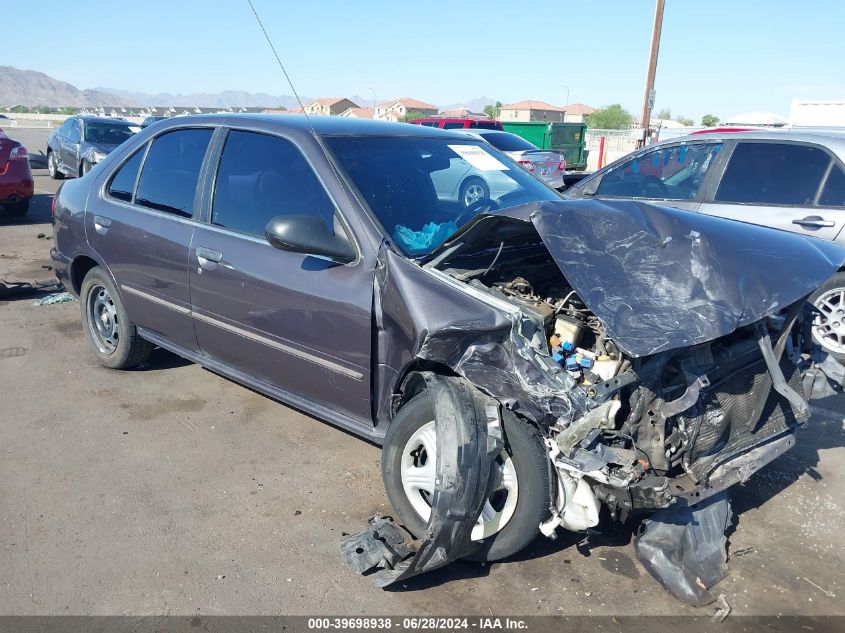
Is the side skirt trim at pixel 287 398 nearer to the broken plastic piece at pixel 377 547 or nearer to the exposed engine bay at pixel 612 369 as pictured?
the exposed engine bay at pixel 612 369

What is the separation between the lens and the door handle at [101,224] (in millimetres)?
4750

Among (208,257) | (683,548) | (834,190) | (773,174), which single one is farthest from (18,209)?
(683,548)

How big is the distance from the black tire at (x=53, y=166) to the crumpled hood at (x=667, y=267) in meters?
16.8

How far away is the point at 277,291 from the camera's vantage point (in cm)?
356

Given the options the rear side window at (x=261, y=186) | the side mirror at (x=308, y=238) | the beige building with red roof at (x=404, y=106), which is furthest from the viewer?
the beige building with red roof at (x=404, y=106)

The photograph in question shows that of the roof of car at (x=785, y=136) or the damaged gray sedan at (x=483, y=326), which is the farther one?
the roof of car at (x=785, y=136)

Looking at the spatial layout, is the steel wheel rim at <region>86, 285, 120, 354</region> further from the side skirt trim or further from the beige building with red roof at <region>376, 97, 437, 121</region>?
the beige building with red roof at <region>376, 97, 437, 121</region>

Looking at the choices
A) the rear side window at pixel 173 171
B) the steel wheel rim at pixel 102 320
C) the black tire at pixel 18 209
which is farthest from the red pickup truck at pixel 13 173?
the rear side window at pixel 173 171

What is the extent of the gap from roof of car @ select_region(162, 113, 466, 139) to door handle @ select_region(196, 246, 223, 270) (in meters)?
0.80

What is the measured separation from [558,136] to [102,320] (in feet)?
65.8

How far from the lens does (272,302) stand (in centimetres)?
360

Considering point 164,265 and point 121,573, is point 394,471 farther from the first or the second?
point 164,265

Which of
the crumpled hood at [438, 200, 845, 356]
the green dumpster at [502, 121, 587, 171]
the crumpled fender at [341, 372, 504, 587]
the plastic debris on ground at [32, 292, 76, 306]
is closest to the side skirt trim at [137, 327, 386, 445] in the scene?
the crumpled fender at [341, 372, 504, 587]

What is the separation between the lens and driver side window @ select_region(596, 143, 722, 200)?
19.5 ft
